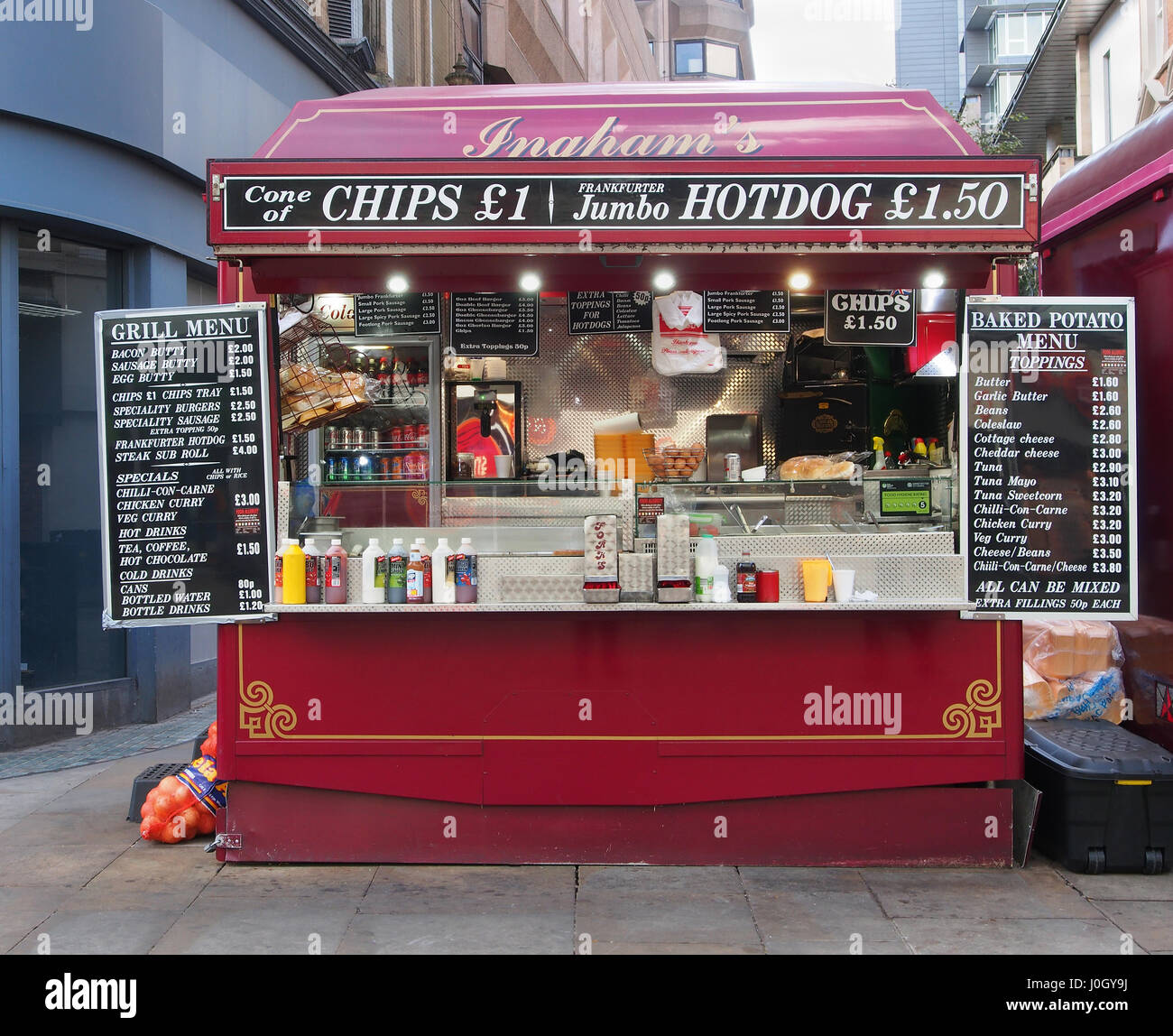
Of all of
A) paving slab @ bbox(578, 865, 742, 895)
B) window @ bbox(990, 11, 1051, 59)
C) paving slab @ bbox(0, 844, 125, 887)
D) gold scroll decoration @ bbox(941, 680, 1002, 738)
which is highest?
window @ bbox(990, 11, 1051, 59)

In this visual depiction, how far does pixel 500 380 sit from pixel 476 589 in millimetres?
2766

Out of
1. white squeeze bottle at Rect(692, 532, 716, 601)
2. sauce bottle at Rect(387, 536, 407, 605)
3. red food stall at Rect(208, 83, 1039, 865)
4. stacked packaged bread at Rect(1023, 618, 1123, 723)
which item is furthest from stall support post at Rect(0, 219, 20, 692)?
stacked packaged bread at Rect(1023, 618, 1123, 723)

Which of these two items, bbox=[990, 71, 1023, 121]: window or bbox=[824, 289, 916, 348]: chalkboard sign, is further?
bbox=[990, 71, 1023, 121]: window

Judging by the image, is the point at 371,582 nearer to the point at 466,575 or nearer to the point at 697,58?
the point at 466,575

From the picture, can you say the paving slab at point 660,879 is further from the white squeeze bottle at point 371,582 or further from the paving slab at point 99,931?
the paving slab at point 99,931

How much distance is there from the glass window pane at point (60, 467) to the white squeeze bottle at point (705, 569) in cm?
542

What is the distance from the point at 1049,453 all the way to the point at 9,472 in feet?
23.9

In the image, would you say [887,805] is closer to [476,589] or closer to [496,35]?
[476,589]

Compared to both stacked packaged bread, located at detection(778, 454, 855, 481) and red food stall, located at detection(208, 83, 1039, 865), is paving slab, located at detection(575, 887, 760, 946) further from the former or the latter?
stacked packaged bread, located at detection(778, 454, 855, 481)

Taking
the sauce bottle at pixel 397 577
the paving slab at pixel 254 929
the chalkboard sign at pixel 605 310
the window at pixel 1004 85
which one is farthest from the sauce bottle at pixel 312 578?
the window at pixel 1004 85

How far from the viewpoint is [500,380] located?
7766 millimetres

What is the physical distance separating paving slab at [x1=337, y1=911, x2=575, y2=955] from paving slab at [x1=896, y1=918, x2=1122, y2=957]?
1538mm

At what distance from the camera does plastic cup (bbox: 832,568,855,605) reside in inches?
209

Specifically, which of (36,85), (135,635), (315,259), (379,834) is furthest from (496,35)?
(379,834)
